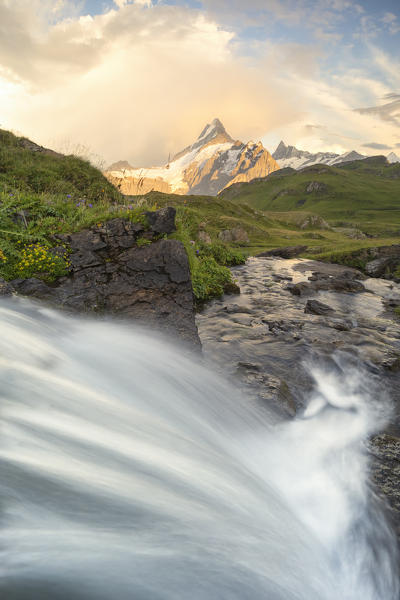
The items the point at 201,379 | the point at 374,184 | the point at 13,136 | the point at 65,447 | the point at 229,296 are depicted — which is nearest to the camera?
the point at 65,447

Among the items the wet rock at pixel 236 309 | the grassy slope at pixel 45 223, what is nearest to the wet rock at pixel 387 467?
the grassy slope at pixel 45 223

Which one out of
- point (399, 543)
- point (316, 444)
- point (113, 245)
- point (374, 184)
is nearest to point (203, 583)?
point (399, 543)

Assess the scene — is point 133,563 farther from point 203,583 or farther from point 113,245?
point 113,245

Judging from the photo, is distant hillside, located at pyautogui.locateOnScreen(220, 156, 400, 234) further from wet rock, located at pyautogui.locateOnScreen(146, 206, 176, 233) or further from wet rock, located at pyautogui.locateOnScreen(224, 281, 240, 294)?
wet rock, located at pyautogui.locateOnScreen(146, 206, 176, 233)

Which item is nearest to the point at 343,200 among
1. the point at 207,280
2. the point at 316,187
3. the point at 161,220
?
the point at 316,187

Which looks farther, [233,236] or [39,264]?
[233,236]

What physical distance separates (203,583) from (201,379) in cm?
455

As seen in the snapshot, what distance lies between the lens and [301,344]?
388 inches

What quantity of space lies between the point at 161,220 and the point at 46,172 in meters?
12.1

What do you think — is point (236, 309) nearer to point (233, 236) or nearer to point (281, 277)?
point (281, 277)

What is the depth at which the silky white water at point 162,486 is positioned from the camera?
1.97 m

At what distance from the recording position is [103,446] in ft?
10.3

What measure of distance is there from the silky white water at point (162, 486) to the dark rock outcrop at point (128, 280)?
127 centimetres

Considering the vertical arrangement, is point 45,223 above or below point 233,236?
below
